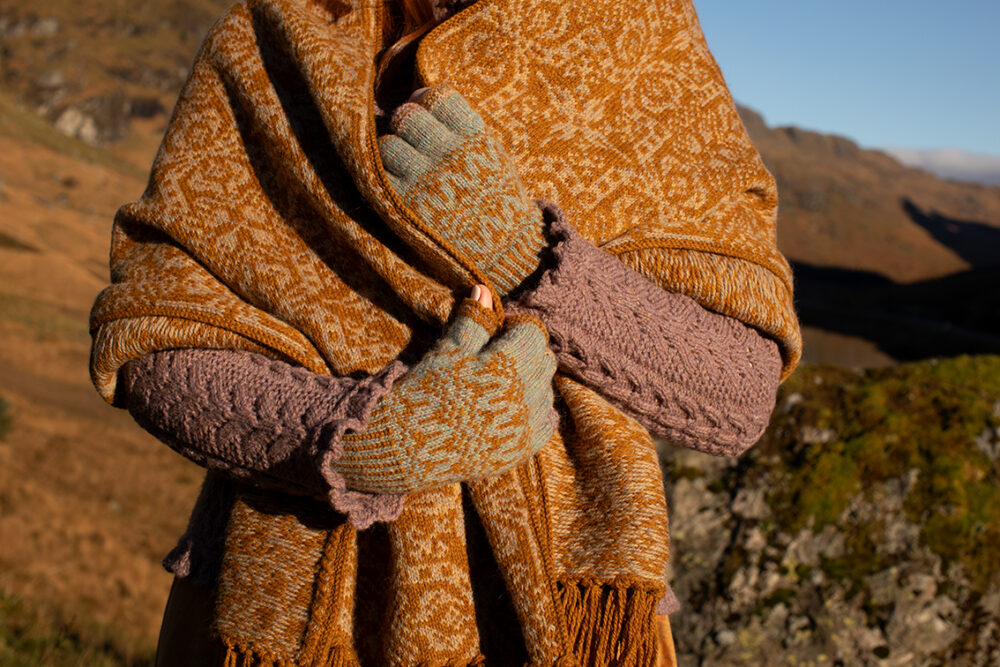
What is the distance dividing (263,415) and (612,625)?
2.27 ft

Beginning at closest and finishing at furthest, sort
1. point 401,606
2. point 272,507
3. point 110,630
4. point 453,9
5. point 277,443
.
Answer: point 277,443 → point 401,606 → point 272,507 → point 453,9 → point 110,630

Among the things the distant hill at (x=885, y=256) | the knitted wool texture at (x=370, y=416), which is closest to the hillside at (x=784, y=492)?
the distant hill at (x=885, y=256)

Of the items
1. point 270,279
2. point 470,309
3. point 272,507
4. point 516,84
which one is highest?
point 516,84

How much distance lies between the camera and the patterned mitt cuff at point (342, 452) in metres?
1.30

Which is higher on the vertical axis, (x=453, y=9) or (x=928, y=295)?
(x=453, y=9)

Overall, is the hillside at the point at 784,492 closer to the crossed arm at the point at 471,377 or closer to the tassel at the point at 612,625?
the crossed arm at the point at 471,377

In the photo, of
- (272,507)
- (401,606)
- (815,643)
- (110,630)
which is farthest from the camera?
(110,630)

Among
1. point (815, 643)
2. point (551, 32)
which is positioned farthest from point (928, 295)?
point (551, 32)

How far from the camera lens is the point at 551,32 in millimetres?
1640

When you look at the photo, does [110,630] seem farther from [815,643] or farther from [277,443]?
[277,443]

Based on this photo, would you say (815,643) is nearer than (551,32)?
No

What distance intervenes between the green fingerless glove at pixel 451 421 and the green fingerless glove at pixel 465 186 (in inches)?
6.5

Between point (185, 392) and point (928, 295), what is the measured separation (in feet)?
70.0

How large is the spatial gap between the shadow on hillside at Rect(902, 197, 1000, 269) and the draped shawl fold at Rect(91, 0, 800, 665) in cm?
3312
